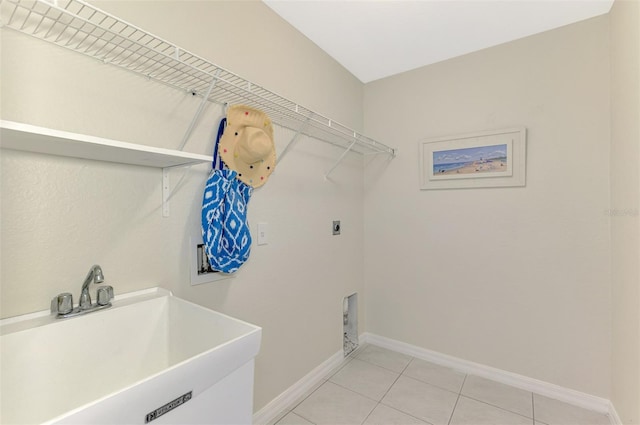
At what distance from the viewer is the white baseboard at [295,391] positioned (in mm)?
1630

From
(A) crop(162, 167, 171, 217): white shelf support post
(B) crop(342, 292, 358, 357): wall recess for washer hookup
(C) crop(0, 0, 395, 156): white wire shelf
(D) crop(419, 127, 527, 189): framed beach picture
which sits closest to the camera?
(C) crop(0, 0, 395, 156): white wire shelf

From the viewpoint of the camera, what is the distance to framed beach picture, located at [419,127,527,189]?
1.98 metres

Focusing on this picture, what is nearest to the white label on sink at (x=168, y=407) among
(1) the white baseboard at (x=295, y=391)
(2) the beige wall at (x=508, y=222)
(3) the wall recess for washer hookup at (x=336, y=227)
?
(1) the white baseboard at (x=295, y=391)

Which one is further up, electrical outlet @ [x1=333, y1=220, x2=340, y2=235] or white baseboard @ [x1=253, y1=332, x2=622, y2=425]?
electrical outlet @ [x1=333, y1=220, x2=340, y2=235]

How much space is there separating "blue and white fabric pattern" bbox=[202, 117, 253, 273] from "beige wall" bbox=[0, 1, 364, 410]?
Answer: 0.09 meters

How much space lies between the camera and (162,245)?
3.93ft

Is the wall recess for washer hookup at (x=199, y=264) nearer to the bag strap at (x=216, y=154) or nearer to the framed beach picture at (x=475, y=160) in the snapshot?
the bag strap at (x=216, y=154)

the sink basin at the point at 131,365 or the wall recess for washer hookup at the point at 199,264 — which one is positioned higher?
the wall recess for washer hookup at the point at 199,264

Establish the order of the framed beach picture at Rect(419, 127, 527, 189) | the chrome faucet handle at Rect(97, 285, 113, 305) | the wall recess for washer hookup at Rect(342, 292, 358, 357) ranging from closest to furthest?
the chrome faucet handle at Rect(97, 285, 113, 305)
the framed beach picture at Rect(419, 127, 527, 189)
the wall recess for washer hookup at Rect(342, 292, 358, 357)

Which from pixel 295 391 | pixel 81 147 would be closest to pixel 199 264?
pixel 81 147

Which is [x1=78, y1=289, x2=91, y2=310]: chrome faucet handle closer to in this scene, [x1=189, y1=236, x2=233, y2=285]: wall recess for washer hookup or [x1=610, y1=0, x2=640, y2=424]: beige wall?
[x1=189, y1=236, x2=233, y2=285]: wall recess for washer hookup

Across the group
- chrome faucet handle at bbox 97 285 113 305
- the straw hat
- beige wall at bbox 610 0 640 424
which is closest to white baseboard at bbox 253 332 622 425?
beige wall at bbox 610 0 640 424

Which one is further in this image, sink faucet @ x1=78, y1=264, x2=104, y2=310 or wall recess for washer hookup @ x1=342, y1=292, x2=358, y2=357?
wall recess for washer hookup @ x1=342, y1=292, x2=358, y2=357

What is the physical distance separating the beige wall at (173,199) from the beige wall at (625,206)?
1616mm
